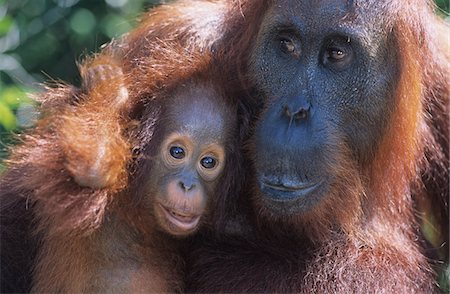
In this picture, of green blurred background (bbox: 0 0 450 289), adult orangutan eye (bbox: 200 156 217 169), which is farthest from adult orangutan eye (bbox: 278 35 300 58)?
green blurred background (bbox: 0 0 450 289)

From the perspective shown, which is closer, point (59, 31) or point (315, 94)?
point (315, 94)

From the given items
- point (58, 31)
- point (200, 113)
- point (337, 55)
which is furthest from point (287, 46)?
point (58, 31)

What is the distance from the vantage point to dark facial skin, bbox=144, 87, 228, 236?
9.85 ft

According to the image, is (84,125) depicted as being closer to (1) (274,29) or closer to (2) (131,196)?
(2) (131,196)

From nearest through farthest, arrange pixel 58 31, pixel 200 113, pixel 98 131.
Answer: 1. pixel 98 131
2. pixel 200 113
3. pixel 58 31

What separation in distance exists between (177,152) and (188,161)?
5 cm

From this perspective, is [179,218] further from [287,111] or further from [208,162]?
[287,111]

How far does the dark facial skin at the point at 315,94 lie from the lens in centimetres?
298

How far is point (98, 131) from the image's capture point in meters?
2.97

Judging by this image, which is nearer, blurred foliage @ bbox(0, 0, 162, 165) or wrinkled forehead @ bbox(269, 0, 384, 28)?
wrinkled forehead @ bbox(269, 0, 384, 28)

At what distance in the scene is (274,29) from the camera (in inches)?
124

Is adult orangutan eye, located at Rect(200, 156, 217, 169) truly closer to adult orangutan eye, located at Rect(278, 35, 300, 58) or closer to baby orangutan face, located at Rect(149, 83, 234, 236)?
baby orangutan face, located at Rect(149, 83, 234, 236)

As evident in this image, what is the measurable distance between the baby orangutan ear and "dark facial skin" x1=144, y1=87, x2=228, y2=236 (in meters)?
0.12

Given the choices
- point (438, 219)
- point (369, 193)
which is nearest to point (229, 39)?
point (369, 193)
